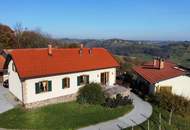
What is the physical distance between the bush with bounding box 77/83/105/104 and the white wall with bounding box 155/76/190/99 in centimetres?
685

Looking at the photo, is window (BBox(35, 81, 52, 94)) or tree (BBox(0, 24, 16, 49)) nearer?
window (BBox(35, 81, 52, 94))

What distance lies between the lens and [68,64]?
25.9m

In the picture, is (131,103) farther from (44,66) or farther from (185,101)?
(44,66)

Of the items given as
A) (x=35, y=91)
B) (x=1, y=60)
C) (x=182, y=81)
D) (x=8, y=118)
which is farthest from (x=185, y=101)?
(x=1, y=60)

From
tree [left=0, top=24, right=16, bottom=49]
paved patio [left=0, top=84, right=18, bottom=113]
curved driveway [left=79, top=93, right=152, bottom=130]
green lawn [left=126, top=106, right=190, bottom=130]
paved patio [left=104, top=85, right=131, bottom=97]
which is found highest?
tree [left=0, top=24, right=16, bottom=49]

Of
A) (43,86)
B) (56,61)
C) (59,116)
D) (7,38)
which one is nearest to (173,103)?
(59,116)

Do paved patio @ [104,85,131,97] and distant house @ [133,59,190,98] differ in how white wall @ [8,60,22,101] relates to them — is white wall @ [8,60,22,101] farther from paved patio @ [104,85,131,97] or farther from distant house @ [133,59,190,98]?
distant house @ [133,59,190,98]

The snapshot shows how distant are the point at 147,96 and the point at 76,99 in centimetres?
809

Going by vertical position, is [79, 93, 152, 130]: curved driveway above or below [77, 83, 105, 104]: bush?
below

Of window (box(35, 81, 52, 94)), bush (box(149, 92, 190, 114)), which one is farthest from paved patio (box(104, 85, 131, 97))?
window (box(35, 81, 52, 94))

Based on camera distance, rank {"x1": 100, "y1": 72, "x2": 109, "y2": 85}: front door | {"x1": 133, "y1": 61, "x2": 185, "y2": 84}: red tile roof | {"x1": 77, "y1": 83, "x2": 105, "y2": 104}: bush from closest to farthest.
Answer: {"x1": 77, "y1": 83, "x2": 105, "y2": 104}: bush, {"x1": 133, "y1": 61, "x2": 185, "y2": 84}: red tile roof, {"x1": 100, "y1": 72, "x2": 109, "y2": 85}: front door

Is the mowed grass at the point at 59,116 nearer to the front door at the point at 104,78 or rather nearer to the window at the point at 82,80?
the window at the point at 82,80

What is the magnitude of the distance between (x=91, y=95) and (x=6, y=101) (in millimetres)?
8877

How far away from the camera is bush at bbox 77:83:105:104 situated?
952 inches
